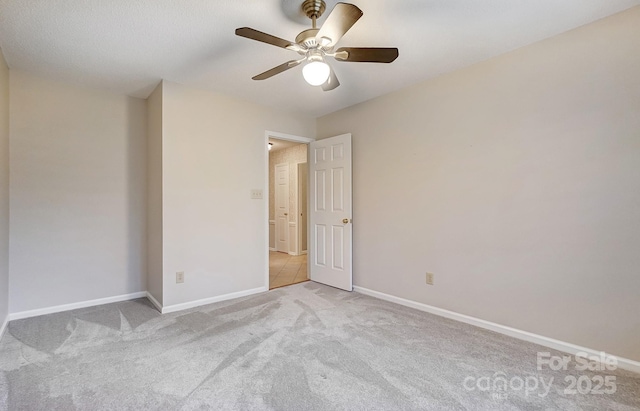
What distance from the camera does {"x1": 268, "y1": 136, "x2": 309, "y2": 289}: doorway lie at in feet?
20.5

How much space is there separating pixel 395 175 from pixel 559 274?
1.68 meters

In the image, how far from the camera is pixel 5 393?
5.60 feet

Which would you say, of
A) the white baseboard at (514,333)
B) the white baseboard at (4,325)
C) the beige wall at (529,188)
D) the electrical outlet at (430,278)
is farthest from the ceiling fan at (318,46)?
the white baseboard at (4,325)

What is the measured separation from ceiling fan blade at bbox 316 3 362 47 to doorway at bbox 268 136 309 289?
4065 millimetres

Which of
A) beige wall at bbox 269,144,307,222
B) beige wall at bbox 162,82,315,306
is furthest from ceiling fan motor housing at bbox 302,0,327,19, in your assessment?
beige wall at bbox 269,144,307,222

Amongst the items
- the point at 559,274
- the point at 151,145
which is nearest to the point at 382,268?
the point at 559,274

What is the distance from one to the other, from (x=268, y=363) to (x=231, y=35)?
239 centimetres

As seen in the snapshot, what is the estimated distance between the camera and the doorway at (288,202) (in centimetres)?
624

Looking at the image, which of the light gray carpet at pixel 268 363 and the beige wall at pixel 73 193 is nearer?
the light gray carpet at pixel 268 363

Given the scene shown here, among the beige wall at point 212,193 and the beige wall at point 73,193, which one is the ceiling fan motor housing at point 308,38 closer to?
the beige wall at point 212,193

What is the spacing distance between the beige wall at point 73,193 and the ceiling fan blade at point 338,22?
109 inches

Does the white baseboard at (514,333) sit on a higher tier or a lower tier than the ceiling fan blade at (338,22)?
lower

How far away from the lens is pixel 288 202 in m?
6.56

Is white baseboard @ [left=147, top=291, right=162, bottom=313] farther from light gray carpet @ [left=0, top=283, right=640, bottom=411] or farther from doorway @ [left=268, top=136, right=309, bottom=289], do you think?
doorway @ [left=268, top=136, right=309, bottom=289]
